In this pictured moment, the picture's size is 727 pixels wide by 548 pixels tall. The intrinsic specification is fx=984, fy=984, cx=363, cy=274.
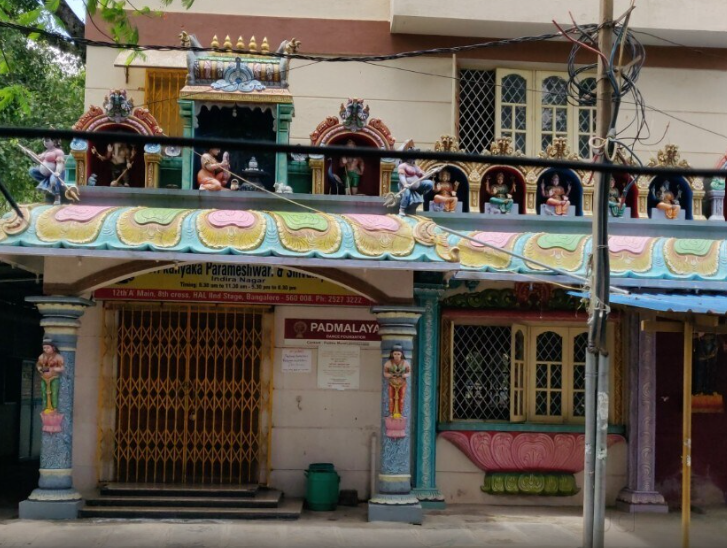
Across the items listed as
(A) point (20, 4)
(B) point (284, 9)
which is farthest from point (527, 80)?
(A) point (20, 4)

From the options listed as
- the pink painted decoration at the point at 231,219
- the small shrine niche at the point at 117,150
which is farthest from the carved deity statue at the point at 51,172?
the pink painted decoration at the point at 231,219

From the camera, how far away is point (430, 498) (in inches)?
482

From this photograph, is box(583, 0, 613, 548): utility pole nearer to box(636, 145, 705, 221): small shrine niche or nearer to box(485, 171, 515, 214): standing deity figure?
box(485, 171, 515, 214): standing deity figure

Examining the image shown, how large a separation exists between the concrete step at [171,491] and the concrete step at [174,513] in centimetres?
25

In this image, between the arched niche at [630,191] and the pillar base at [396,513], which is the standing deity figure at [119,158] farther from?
the arched niche at [630,191]

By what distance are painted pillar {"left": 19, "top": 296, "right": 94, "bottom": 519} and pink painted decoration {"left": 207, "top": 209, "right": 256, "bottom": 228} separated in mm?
1841

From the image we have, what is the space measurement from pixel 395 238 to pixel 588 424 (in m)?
2.90

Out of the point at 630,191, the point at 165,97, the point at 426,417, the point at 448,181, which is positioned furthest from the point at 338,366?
the point at 165,97

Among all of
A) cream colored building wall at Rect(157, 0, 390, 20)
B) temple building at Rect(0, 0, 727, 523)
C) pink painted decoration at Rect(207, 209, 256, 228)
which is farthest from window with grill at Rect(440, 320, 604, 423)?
cream colored building wall at Rect(157, 0, 390, 20)

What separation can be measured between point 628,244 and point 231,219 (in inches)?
186

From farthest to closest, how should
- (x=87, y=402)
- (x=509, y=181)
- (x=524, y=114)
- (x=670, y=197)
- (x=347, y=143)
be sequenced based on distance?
(x=524, y=114) → (x=509, y=181) → (x=670, y=197) → (x=87, y=402) → (x=347, y=143)

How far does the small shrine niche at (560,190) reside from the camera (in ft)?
40.9

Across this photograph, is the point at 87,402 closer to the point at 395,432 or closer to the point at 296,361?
the point at 296,361

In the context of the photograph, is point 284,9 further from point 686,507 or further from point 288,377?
point 686,507
